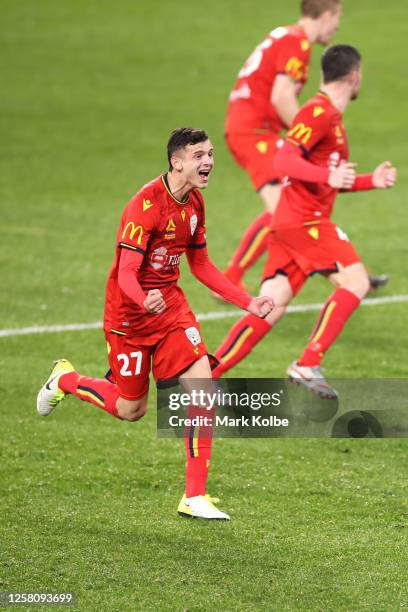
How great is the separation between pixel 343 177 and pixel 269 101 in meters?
3.44

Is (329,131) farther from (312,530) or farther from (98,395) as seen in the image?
(312,530)

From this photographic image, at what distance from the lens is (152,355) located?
279 inches

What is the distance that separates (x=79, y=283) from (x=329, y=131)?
151 inches

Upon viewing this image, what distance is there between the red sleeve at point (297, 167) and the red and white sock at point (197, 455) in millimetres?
2275

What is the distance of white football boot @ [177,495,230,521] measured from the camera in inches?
262

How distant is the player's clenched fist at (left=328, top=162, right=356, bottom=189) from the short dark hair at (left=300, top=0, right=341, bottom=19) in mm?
2953

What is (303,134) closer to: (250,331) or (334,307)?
(334,307)

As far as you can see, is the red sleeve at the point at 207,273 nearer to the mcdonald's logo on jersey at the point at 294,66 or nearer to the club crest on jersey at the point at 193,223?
the club crest on jersey at the point at 193,223

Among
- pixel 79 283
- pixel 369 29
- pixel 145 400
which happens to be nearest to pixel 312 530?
pixel 145 400

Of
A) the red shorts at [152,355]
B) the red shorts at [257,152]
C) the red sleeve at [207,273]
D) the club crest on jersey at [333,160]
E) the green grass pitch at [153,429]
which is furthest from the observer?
the red shorts at [257,152]

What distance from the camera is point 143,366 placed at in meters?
7.02

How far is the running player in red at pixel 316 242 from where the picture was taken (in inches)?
347

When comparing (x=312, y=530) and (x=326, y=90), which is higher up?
(x=326, y=90)

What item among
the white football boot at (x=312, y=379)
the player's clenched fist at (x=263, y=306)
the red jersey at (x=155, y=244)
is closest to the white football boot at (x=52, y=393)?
the red jersey at (x=155, y=244)
